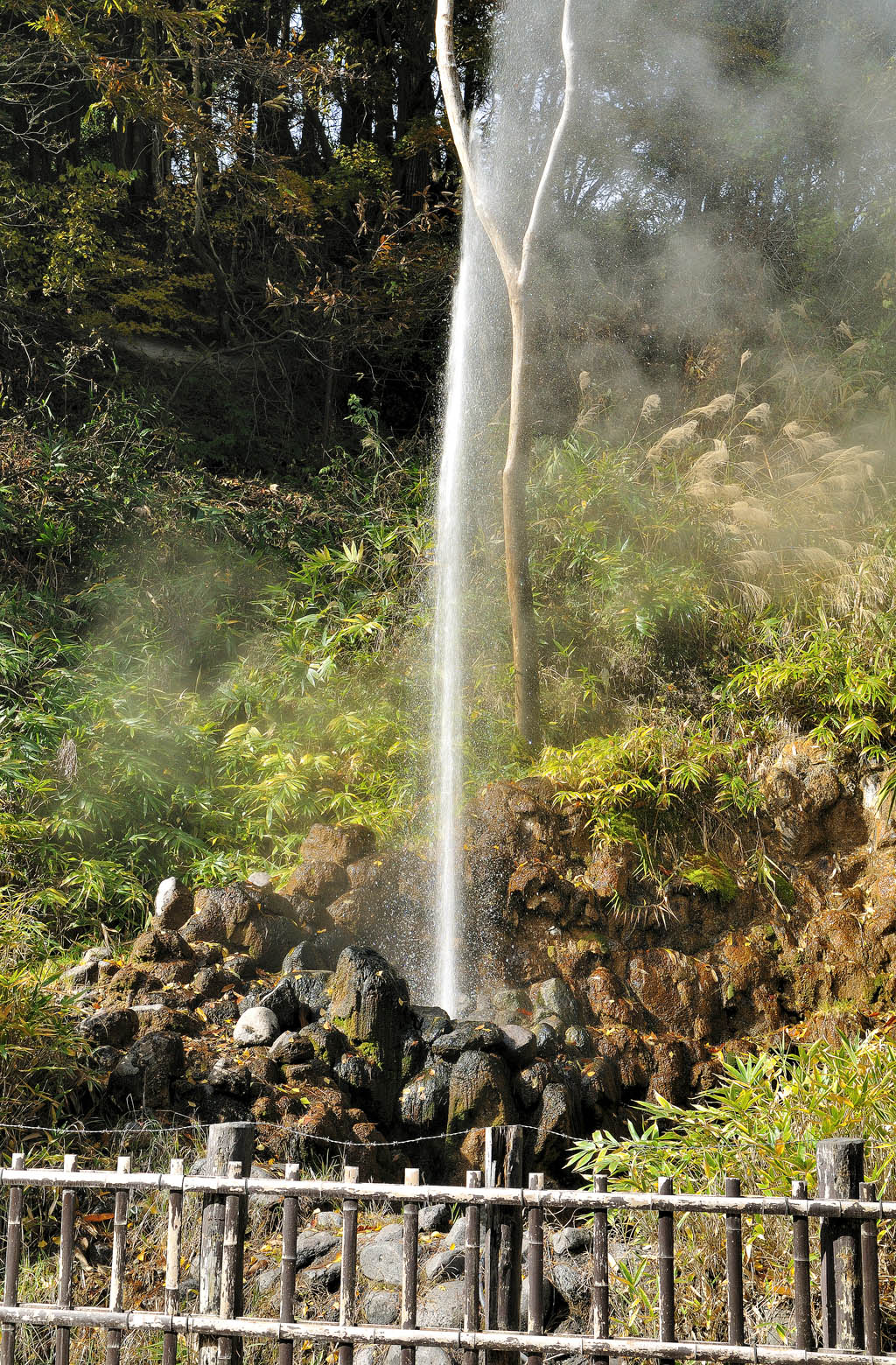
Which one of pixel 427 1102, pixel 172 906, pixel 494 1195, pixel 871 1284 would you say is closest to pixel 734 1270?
pixel 871 1284

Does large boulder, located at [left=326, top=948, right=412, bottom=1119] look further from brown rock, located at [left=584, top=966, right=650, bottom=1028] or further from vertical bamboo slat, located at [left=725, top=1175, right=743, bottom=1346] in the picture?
vertical bamboo slat, located at [left=725, top=1175, right=743, bottom=1346]

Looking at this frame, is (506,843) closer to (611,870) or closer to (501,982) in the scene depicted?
(611,870)

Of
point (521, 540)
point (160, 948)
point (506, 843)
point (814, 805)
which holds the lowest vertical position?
point (160, 948)

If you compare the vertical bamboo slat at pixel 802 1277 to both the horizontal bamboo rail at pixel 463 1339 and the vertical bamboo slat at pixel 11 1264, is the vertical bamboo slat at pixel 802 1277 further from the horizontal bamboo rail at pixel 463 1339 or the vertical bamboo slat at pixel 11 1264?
the vertical bamboo slat at pixel 11 1264

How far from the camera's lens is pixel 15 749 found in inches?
226

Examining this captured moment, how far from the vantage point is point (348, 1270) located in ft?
7.06

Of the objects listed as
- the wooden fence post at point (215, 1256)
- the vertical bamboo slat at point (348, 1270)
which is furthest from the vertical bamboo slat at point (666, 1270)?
the wooden fence post at point (215, 1256)

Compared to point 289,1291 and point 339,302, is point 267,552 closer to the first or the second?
point 339,302

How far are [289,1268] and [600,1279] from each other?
2.14 ft

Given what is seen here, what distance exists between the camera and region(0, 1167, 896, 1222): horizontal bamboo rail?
2076 mm

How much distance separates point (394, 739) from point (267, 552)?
251 centimetres

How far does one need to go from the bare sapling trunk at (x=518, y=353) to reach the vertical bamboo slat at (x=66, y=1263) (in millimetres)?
4285

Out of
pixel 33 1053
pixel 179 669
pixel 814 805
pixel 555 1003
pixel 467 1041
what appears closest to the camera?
pixel 33 1053

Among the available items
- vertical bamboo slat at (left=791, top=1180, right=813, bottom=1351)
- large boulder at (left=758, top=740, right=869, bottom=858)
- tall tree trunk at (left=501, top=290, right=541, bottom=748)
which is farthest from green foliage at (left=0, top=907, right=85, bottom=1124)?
large boulder at (left=758, top=740, right=869, bottom=858)
